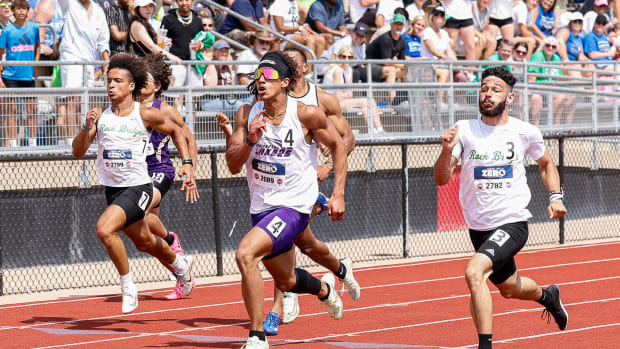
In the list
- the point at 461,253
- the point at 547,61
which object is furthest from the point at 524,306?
the point at 547,61

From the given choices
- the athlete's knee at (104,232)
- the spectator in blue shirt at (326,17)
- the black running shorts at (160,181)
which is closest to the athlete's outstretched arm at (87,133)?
the athlete's knee at (104,232)

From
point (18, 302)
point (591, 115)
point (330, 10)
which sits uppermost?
point (330, 10)

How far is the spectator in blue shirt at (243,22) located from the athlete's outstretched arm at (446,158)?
10.5 metres

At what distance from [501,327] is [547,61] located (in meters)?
13.0

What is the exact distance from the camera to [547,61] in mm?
20734

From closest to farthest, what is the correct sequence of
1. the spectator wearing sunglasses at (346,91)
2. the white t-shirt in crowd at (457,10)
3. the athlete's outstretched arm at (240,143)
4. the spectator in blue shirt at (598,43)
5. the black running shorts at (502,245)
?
the black running shorts at (502,245)
the athlete's outstretched arm at (240,143)
the spectator wearing sunglasses at (346,91)
the white t-shirt in crowd at (457,10)
the spectator in blue shirt at (598,43)

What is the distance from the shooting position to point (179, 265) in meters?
10.4

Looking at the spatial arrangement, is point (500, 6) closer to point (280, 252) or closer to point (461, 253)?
point (461, 253)

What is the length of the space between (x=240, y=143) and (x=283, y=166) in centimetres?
36

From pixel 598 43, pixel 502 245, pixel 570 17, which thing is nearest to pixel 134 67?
pixel 502 245

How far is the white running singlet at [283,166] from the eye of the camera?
7434mm

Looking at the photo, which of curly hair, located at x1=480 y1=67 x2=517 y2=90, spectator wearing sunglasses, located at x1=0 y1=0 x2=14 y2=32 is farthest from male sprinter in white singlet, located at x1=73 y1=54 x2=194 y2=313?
spectator wearing sunglasses, located at x1=0 y1=0 x2=14 y2=32

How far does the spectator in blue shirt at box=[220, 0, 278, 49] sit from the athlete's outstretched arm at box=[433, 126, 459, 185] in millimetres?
10541

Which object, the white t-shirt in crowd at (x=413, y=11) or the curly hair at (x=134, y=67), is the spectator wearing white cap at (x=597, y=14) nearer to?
the white t-shirt in crowd at (x=413, y=11)
